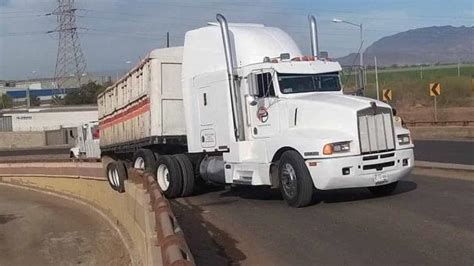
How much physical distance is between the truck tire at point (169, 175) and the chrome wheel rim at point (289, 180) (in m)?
3.99

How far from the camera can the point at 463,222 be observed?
10.9 m

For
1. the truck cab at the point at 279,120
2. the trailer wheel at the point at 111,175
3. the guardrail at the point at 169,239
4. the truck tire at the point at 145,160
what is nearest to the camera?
the guardrail at the point at 169,239

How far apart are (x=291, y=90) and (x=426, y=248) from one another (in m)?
6.14

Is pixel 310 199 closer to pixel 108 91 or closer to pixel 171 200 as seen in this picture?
pixel 171 200

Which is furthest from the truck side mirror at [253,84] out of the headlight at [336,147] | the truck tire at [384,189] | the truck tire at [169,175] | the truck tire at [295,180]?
the truck tire at [169,175]

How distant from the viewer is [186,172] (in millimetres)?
17219

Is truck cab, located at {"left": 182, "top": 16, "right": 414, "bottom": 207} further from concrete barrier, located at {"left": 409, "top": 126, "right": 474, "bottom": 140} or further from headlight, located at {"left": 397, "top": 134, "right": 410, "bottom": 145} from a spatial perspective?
concrete barrier, located at {"left": 409, "top": 126, "right": 474, "bottom": 140}

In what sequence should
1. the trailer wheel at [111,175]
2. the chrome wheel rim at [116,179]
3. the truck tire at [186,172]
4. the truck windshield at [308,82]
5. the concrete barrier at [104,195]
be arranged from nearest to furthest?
the concrete barrier at [104,195], the truck windshield at [308,82], the truck tire at [186,172], the chrome wheel rim at [116,179], the trailer wheel at [111,175]

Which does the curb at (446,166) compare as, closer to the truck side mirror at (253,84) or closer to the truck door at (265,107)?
the truck door at (265,107)

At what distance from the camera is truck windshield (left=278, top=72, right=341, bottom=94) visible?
48.0ft

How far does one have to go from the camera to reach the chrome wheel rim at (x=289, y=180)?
13.6m

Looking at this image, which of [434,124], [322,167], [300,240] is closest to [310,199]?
[322,167]

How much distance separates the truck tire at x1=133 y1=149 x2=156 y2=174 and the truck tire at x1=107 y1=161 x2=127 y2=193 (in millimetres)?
525

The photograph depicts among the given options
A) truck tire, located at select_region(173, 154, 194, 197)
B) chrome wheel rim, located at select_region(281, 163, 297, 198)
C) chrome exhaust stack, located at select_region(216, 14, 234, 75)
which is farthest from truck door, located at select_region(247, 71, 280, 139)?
truck tire, located at select_region(173, 154, 194, 197)
